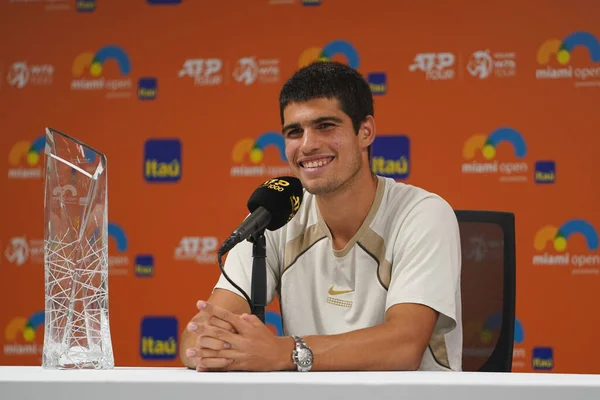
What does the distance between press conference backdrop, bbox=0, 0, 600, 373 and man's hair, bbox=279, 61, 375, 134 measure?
2.04m

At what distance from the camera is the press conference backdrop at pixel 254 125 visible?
3848mm

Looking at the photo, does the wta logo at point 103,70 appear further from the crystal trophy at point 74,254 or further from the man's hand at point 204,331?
the crystal trophy at point 74,254

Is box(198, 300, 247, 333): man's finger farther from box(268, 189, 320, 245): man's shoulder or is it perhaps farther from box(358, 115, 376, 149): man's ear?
box(358, 115, 376, 149): man's ear

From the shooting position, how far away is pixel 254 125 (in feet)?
13.5

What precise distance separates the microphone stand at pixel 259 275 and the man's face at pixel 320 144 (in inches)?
20.8

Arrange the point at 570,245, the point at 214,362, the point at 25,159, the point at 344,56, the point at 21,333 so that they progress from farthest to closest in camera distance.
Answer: the point at 25,159 → the point at 21,333 → the point at 344,56 → the point at 570,245 → the point at 214,362

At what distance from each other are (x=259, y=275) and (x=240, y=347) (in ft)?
0.44

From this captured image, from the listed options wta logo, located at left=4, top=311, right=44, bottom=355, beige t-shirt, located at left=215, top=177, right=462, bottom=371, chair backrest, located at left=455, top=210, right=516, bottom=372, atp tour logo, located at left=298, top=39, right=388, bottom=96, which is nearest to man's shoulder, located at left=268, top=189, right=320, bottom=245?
beige t-shirt, located at left=215, top=177, right=462, bottom=371

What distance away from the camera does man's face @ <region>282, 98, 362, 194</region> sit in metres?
1.90

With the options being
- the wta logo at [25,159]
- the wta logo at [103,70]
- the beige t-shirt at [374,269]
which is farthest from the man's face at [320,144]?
the wta logo at [25,159]

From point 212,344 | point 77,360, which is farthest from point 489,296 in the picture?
point 77,360

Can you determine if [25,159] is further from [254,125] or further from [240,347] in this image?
[240,347]

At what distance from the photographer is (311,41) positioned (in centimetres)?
411

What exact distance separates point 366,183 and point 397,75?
221cm
